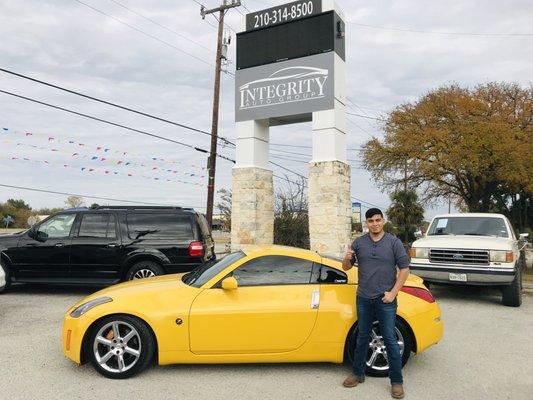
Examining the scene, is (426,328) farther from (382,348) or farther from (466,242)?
(466,242)

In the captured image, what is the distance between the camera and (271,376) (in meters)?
4.94

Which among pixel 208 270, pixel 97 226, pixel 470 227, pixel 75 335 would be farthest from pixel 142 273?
pixel 470 227

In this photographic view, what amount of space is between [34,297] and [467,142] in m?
24.5

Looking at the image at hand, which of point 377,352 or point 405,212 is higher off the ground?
point 405,212

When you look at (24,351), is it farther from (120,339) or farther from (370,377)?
(370,377)

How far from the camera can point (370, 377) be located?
197 inches

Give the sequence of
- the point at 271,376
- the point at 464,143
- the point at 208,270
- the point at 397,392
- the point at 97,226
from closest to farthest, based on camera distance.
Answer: the point at 397,392, the point at 271,376, the point at 208,270, the point at 97,226, the point at 464,143

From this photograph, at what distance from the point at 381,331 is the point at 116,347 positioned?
8.52 ft

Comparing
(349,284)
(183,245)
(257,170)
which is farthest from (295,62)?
(349,284)

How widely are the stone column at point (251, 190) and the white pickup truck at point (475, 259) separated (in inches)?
284

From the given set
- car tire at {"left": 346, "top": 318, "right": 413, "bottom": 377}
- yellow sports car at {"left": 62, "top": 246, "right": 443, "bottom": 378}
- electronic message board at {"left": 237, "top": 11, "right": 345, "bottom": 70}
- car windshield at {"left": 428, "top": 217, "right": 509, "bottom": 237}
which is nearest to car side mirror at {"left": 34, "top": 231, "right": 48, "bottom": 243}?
yellow sports car at {"left": 62, "top": 246, "right": 443, "bottom": 378}

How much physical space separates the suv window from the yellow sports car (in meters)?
4.18

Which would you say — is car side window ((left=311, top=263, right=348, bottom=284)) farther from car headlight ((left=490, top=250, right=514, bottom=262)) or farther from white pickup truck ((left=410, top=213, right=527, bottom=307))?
car headlight ((left=490, top=250, right=514, bottom=262))

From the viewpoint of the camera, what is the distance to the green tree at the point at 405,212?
136 ft
